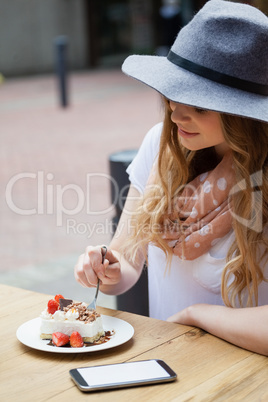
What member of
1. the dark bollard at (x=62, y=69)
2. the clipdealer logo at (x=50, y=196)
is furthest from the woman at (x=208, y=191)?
the dark bollard at (x=62, y=69)

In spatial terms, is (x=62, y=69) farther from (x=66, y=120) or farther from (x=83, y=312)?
(x=83, y=312)

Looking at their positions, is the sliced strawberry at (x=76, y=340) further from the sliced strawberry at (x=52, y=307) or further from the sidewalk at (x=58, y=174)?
the sidewalk at (x=58, y=174)

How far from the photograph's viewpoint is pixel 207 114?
1936 millimetres

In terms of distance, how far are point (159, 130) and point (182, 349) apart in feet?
3.04

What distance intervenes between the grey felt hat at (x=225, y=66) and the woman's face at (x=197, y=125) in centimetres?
7

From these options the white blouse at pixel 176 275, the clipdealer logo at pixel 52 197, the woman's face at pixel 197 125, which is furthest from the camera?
the clipdealer logo at pixel 52 197

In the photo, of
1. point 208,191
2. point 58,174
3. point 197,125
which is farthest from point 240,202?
point 58,174

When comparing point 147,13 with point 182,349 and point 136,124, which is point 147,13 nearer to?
point 136,124

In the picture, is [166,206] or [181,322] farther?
[166,206]

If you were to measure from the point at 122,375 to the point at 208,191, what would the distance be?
77 cm

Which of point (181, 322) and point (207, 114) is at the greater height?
point (207, 114)

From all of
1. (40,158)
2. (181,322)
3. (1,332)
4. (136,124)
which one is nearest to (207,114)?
(181,322)

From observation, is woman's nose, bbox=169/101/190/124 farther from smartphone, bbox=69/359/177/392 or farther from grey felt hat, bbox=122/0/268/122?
smartphone, bbox=69/359/177/392

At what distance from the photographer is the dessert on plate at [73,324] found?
1744mm
